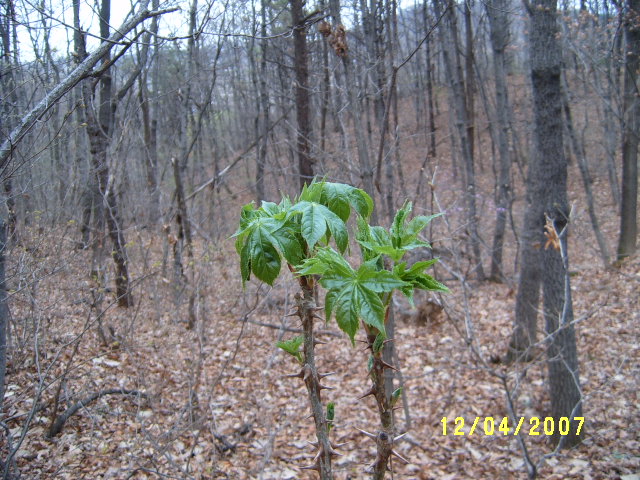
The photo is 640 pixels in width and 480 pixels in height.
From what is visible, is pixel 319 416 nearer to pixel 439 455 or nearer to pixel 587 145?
pixel 439 455

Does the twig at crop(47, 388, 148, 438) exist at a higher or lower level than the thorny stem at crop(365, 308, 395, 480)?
lower

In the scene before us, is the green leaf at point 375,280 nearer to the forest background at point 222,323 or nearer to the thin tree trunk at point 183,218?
the forest background at point 222,323

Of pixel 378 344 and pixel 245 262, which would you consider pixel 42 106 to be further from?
pixel 378 344

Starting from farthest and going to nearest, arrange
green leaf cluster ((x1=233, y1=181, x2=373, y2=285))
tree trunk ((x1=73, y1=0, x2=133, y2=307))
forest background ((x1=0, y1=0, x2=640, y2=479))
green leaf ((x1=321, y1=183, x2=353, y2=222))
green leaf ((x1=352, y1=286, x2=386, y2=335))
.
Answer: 1. tree trunk ((x1=73, y1=0, x2=133, y2=307))
2. forest background ((x1=0, y1=0, x2=640, y2=479))
3. green leaf ((x1=321, y1=183, x2=353, y2=222))
4. green leaf cluster ((x1=233, y1=181, x2=373, y2=285))
5. green leaf ((x1=352, y1=286, x2=386, y2=335))

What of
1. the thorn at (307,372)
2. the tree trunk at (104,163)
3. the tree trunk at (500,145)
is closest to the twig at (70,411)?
the tree trunk at (104,163)

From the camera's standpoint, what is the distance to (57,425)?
4.06 metres

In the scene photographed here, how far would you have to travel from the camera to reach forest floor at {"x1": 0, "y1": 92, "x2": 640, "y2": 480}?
12.8 feet

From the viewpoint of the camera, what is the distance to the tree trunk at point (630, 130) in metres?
8.84

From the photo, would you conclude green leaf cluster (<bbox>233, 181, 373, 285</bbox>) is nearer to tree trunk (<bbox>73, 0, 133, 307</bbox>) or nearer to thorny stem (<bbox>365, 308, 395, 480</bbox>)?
thorny stem (<bbox>365, 308, 395, 480</bbox>)

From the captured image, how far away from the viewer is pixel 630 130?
921 cm

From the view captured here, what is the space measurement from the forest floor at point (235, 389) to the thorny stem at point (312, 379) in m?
1.73

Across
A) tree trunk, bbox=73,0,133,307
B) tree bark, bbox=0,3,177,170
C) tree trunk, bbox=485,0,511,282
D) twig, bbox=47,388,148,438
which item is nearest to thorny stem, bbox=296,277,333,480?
tree bark, bbox=0,3,177,170

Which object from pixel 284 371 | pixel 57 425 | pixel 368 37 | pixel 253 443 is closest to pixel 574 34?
pixel 368 37

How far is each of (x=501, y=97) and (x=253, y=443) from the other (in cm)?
1023
